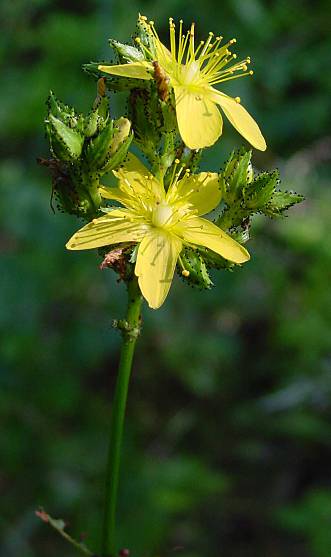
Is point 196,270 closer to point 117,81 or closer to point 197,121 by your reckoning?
point 197,121

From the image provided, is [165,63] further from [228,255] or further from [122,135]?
[228,255]

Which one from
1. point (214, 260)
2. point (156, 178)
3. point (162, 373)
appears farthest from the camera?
point (162, 373)

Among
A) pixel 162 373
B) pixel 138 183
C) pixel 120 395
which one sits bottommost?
pixel 120 395

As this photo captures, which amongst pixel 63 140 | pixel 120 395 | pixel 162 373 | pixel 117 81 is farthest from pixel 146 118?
pixel 162 373

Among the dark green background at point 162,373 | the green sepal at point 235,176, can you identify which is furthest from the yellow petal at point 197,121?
the dark green background at point 162,373

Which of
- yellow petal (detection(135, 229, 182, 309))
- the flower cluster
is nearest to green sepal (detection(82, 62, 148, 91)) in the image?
the flower cluster

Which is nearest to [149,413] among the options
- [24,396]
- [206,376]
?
[206,376]
